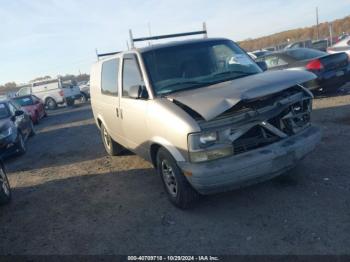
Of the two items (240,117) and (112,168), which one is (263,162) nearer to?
(240,117)

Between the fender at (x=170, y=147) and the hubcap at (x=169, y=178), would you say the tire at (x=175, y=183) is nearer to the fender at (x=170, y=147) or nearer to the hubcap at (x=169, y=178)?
the hubcap at (x=169, y=178)

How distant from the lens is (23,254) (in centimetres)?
423

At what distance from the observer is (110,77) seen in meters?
6.59

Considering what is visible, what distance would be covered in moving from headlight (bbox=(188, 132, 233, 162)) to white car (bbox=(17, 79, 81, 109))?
22.4 m

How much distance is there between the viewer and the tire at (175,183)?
4449 mm

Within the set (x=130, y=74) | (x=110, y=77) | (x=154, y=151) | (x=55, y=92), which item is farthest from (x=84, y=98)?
(x=154, y=151)

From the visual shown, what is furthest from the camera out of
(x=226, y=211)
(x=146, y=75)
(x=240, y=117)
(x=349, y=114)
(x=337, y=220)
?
(x=349, y=114)

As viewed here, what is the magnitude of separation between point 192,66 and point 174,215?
2098mm

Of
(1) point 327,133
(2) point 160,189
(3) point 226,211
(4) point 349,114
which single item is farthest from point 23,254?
(4) point 349,114

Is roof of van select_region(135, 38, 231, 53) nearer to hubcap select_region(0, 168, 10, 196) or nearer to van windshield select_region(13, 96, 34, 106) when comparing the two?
hubcap select_region(0, 168, 10, 196)

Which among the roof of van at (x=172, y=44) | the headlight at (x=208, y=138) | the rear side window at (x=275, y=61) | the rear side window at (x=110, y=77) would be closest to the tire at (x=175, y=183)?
the headlight at (x=208, y=138)

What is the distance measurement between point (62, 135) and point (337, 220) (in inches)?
400

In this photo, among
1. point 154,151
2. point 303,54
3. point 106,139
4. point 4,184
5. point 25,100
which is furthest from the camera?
point 25,100

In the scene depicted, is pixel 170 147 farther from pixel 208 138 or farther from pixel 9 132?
pixel 9 132
